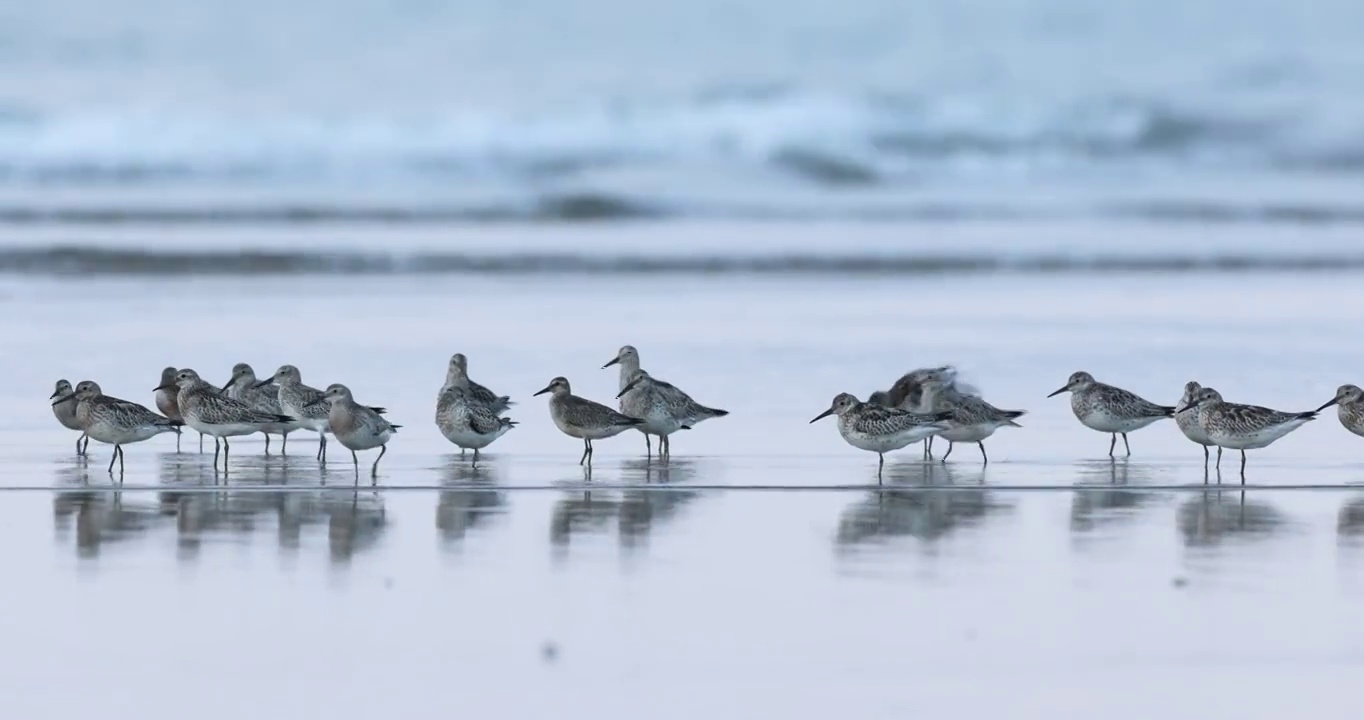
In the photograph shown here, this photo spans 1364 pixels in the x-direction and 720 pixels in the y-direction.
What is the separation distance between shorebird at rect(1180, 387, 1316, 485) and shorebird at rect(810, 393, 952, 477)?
1621 mm

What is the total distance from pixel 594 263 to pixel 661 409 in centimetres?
1970

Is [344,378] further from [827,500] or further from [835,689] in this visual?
[835,689]

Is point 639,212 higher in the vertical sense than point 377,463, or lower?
higher

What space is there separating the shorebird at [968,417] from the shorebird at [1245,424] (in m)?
1.36

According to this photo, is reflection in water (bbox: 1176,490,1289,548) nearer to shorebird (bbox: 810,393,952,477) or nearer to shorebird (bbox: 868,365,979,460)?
shorebird (bbox: 810,393,952,477)

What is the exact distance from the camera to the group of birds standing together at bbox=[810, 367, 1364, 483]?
14.0 m

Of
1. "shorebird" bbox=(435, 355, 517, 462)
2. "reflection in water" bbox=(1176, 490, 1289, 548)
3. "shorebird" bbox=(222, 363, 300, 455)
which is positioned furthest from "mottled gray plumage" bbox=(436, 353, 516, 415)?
"reflection in water" bbox=(1176, 490, 1289, 548)

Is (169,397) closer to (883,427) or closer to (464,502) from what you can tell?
(464,502)

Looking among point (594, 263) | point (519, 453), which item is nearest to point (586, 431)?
point (519, 453)

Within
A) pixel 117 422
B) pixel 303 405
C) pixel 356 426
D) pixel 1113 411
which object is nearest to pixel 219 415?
pixel 117 422

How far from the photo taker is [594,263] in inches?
1380

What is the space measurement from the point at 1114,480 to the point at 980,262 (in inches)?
866

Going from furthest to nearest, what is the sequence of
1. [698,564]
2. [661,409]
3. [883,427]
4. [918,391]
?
1. [918,391]
2. [661,409]
3. [883,427]
4. [698,564]

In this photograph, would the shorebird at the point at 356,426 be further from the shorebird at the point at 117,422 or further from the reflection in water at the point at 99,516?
the reflection in water at the point at 99,516
